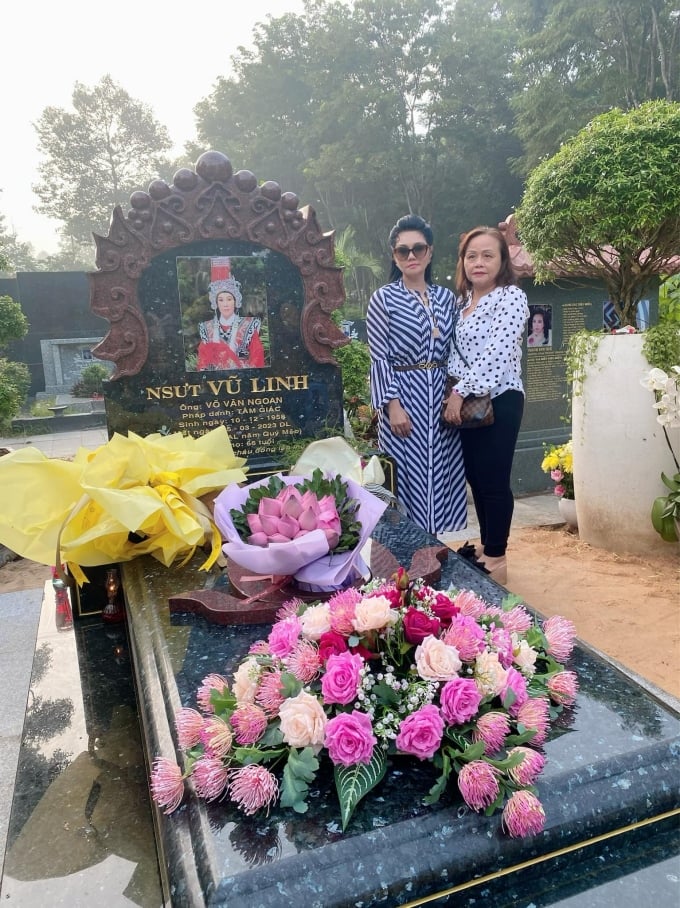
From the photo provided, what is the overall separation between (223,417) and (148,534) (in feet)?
3.48

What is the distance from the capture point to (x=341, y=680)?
39.3 inches

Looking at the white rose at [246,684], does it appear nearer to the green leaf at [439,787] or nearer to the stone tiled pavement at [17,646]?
the green leaf at [439,787]

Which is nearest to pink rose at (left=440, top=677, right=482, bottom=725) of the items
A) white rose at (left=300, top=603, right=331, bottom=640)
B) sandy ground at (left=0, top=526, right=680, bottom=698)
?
white rose at (left=300, top=603, right=331, bottom=640)

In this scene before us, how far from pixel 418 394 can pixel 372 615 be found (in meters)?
2.22

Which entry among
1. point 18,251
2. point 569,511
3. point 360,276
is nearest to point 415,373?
point 569,511

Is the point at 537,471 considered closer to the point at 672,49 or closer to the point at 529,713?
the point at 529,713

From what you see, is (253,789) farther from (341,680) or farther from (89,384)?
(89,384)

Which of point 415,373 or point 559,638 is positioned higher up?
point 415,373

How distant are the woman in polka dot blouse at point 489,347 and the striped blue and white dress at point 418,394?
87 millimetres

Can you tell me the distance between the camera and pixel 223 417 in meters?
3.15

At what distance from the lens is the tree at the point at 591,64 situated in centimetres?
1978

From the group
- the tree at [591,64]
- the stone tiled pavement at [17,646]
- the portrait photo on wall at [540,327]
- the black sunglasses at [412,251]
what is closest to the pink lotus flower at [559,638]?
the stone tiled pavement at [17,646]

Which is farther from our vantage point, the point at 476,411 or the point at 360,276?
the point at 360,276

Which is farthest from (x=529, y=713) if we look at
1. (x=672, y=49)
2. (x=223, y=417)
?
(x=672, y=49)
